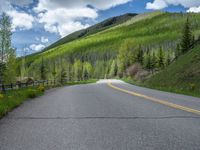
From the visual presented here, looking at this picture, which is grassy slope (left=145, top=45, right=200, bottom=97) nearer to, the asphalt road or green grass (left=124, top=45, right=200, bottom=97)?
green grass (left=124, top=45, right=200, bottom=97)

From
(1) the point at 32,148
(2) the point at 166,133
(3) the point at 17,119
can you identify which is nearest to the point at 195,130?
(2) the point at 166,133

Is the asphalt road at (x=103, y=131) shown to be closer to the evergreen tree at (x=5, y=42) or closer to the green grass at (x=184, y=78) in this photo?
the green grass at (x=184, y=78)

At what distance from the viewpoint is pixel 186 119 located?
8039mm

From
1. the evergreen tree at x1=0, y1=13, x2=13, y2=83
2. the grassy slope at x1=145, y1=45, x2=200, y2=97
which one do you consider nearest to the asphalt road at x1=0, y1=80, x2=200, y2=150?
the grassy slope at x1=145, y1=45, x2=200, y2=97

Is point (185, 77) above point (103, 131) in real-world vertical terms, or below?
above

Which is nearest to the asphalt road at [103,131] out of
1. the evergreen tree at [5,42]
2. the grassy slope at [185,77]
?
the grassy slope at [185,77]

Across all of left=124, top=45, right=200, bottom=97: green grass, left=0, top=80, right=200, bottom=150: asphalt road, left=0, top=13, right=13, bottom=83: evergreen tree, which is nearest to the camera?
left=0, top=80, right=200, bottom=150: asphalt road

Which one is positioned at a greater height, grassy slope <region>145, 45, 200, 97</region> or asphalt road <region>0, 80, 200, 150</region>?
grassy slope <region>145, 45, 200, 97</region>

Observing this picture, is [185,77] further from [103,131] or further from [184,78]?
[103,131]

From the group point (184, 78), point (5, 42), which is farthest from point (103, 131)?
point (5, 42)

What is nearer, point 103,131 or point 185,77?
point 103,131

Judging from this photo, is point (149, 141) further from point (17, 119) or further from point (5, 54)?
point (5, 54)

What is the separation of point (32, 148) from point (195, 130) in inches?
140

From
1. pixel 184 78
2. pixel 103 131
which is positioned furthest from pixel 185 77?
pixel 103 131
